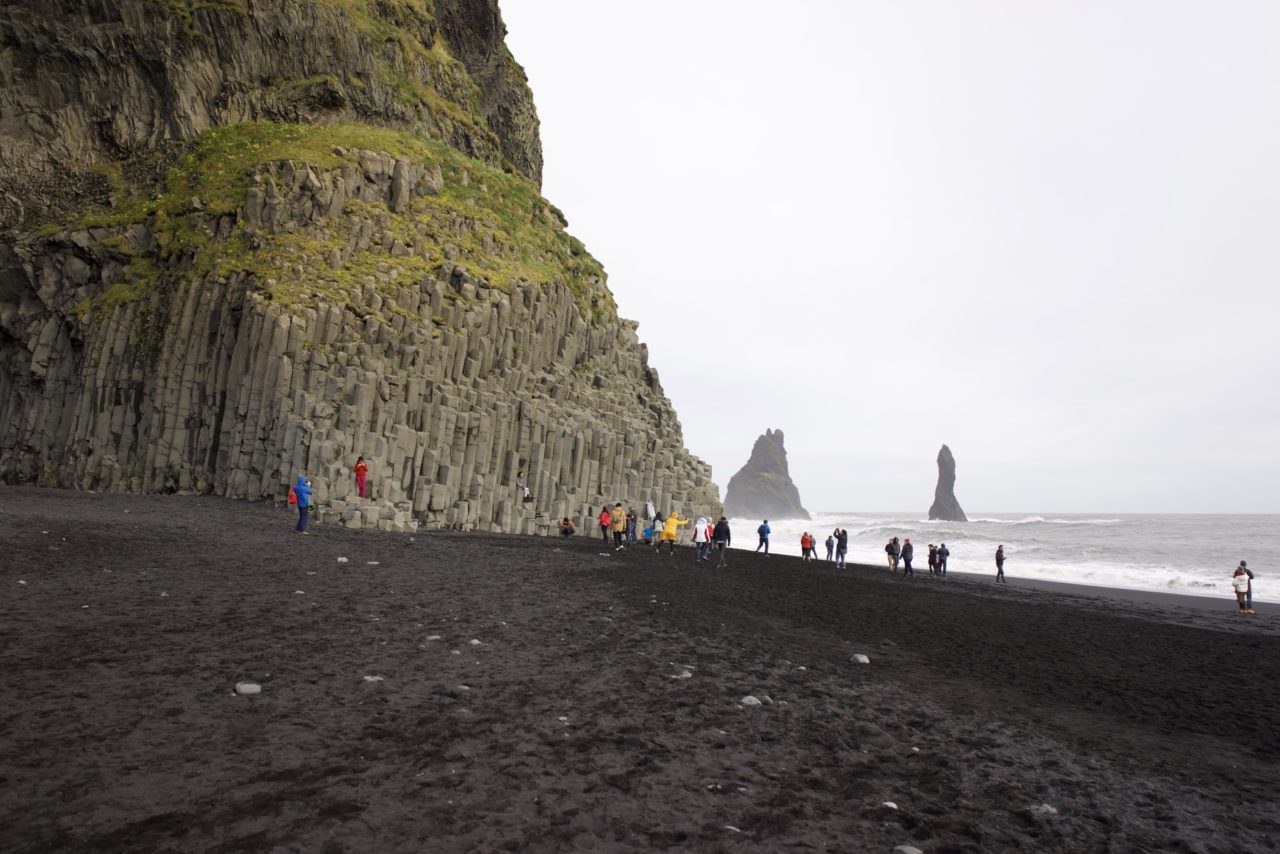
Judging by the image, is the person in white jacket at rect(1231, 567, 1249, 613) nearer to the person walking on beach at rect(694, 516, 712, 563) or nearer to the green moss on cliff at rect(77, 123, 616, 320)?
the person walking on beach at rect(694, 516, 712, 563)

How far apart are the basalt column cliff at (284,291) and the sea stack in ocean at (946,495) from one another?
388 feet

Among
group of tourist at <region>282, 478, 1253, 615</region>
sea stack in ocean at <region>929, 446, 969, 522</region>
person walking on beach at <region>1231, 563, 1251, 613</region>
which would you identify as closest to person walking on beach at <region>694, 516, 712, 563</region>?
group of tourist at <region>282, 478, 1253, 615</region>

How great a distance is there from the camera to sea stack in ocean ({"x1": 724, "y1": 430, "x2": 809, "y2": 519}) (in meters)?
165

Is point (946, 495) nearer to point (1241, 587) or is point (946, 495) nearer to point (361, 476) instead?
point (1241, 587)

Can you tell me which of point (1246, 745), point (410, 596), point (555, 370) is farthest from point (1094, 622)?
point (555, 370)

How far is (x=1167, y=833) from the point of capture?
16.0 ft

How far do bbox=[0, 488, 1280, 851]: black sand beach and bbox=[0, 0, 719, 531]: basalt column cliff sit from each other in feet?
42.7

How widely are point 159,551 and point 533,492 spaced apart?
17.5 m

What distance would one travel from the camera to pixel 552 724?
5930mm

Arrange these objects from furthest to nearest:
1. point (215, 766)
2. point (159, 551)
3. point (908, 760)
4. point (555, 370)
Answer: point (555, 370) < point (159, 551) < point (908, 760) < point (215, 766)

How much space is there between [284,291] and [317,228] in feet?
15.9

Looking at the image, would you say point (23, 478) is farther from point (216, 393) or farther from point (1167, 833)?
point (1167, 833)

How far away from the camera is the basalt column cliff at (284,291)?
84.1 feet

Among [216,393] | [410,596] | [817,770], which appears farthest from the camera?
[216,393]
